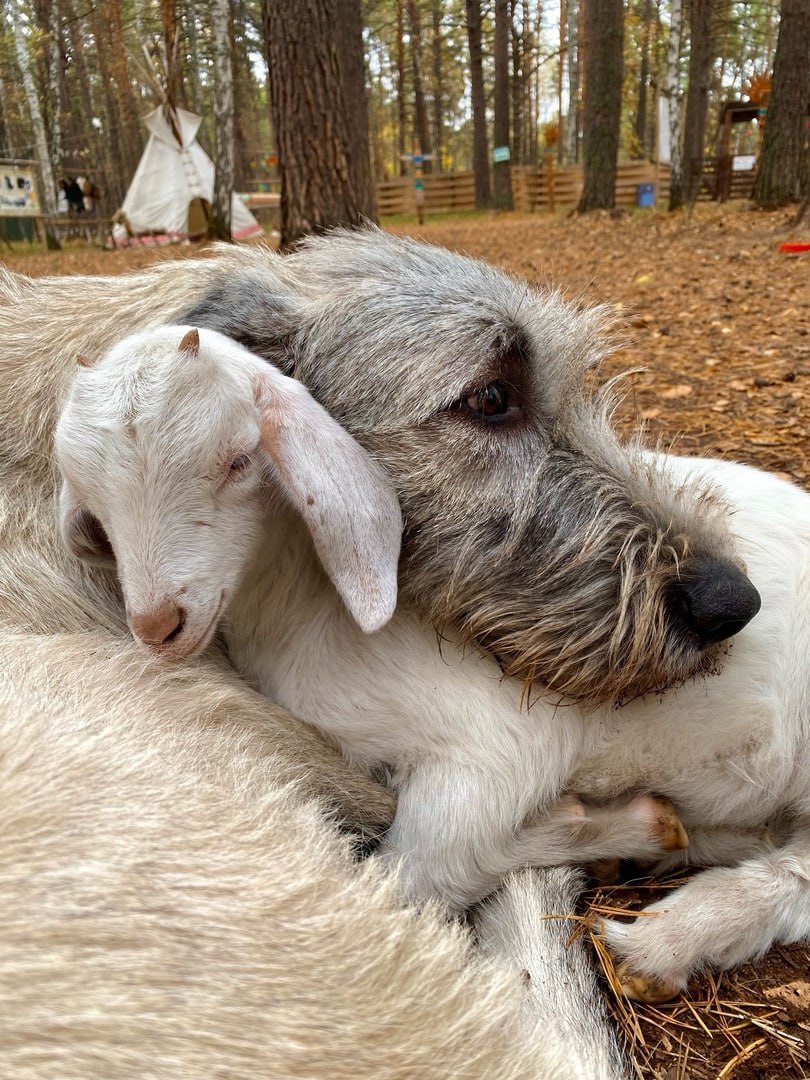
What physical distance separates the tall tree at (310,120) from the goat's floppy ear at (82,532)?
5929 mm

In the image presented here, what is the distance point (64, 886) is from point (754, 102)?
30.6 m

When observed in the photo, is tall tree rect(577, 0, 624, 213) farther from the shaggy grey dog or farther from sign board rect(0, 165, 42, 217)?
the shaggy grey dog

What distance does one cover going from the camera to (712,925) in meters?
2.19

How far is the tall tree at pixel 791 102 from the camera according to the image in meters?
15.6

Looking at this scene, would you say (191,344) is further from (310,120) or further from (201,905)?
(310,120)

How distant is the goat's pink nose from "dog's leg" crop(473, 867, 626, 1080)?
103 cm

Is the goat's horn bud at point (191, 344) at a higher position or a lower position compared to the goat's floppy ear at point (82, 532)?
higher

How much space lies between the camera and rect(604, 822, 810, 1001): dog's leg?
215 centimetres

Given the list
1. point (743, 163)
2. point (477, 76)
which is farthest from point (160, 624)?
point (477, 76)

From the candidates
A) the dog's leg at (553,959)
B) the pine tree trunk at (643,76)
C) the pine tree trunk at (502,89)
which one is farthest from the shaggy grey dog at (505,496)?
the pine tree trunk at (643,76)

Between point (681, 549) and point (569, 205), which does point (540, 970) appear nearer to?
point (681, 549)

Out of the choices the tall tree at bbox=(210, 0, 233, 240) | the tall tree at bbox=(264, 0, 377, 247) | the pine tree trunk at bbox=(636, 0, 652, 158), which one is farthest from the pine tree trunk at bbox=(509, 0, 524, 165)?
the tall tree at bbox=(264, 0, 377, 247)

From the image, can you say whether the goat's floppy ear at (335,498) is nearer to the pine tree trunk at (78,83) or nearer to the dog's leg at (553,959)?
the dog's leg at (553,959)

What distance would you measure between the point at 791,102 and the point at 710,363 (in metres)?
12.0
